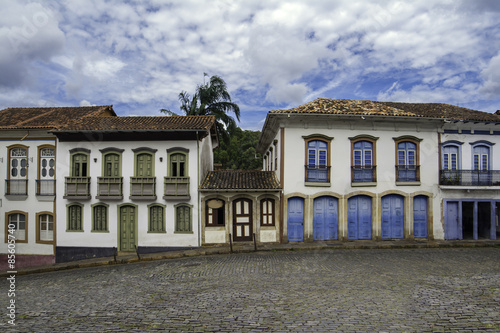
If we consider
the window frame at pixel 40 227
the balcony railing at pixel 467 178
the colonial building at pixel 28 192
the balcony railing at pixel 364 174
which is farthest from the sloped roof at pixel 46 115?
the balcony railing at pixel 467 178

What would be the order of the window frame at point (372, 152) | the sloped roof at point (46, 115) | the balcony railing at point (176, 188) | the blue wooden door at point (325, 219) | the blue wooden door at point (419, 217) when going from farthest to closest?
the blue wooden door at point (419, 217) → the sloped roof at point (46, 115) → the window frame at point (372, 152) → the blue wooden door at point (325, 219) → the balcony railing at point (176, 188)

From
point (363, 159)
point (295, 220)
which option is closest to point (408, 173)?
point (363, 159)

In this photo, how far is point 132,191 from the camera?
1480 cm

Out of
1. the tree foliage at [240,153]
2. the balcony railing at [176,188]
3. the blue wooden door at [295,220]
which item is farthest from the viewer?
the tree foliage at [240,153]

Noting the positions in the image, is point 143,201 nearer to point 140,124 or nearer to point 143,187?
point 143,187

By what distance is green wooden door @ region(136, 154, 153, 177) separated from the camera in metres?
15.0

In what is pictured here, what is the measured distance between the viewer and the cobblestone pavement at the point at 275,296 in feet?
19.9

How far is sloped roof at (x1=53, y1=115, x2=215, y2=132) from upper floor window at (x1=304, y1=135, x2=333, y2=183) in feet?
16.9

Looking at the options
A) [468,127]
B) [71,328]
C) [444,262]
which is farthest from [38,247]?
[468,127]

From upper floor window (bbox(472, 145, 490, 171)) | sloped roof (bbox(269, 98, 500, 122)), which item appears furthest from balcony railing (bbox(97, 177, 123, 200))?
upper floor window (bbox(472, 145, 490, 171))

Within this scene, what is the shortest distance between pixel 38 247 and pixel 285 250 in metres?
12.5

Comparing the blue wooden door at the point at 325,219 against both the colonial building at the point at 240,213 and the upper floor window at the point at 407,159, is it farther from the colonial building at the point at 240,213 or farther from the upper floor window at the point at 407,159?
the upper floor window at the point at 407,159

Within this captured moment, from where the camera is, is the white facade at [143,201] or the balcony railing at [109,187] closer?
the balcony railing at [109,187]

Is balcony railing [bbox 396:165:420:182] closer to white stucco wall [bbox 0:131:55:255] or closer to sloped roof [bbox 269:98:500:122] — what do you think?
sloped roof [bbox 269:98:500:122]
